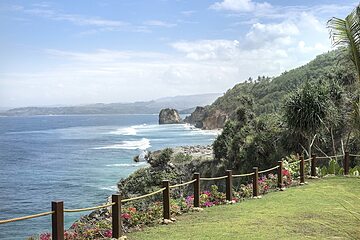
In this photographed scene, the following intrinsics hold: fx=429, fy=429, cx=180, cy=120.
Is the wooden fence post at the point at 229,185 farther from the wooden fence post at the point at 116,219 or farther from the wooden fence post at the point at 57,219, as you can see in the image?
the wooden fence post at the point at 57,219

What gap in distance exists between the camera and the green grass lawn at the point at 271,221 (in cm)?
662

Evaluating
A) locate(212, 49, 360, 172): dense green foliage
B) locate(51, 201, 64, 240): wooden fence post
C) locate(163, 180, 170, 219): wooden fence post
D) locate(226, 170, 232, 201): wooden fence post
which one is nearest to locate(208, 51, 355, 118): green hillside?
locate(212, 49, 360, 172): dense green foliage

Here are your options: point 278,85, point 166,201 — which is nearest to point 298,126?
point 166,201

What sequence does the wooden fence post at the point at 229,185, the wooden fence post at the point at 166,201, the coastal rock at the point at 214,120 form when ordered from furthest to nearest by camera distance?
the coastal rock at the point at 214,120 < the wooden fence post at the point at 229,185 < the wooden fence post at the point at 166,201

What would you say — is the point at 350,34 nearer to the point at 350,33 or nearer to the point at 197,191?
the point at 350,33

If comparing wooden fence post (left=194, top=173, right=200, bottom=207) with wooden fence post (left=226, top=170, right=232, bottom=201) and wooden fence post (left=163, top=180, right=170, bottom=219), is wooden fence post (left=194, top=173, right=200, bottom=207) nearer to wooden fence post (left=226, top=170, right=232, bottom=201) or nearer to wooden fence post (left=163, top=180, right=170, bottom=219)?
wooden fence post (left=226, top=170, right=232, bottom=201)

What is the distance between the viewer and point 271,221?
769 cm

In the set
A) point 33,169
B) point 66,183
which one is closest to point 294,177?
point 66,183

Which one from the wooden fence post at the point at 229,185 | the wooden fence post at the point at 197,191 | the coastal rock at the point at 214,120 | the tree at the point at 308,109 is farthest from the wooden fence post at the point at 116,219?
the coastal rock at the point at 214,120

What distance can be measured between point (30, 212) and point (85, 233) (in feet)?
65.8

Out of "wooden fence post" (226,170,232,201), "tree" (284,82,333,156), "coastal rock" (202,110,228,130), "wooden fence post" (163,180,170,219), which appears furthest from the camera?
"coastal rock" (202,110,228,130)

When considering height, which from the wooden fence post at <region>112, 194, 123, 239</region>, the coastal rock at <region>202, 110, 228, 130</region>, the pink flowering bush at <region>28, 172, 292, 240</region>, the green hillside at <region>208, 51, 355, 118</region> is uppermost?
the green hillside at <region>208, 51, 355, 118</region>

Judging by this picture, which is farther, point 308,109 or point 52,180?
point 52,180

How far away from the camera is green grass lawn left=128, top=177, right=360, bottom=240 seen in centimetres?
662
